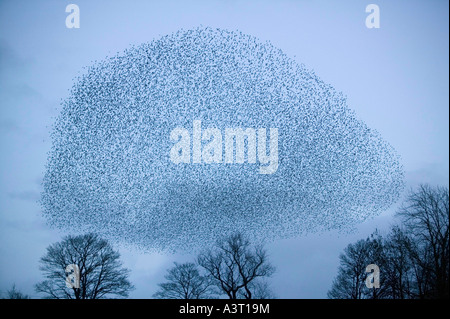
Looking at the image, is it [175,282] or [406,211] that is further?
[175,282]

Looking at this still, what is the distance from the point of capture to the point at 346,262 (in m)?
33.5

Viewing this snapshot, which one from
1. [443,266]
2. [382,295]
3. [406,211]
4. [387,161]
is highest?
[387,161]

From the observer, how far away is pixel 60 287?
103ft
